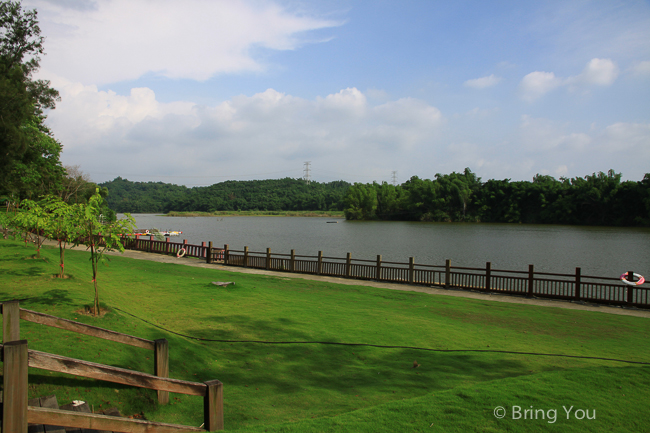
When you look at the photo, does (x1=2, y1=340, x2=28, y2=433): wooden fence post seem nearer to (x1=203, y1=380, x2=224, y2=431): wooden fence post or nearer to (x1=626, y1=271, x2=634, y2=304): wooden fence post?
(x1=203, y1=380, x2=224, y2=431): wooden fence post

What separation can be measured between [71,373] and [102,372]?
0.24 metres

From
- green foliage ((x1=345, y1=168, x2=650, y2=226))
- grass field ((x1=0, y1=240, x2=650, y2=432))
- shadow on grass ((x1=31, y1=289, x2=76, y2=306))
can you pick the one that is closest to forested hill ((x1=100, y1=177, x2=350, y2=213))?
green foliage ((x1=345, y1=168, x2=650, y2=226))

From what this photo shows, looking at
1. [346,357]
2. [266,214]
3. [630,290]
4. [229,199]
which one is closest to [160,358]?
[346,357]

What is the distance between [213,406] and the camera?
361cm

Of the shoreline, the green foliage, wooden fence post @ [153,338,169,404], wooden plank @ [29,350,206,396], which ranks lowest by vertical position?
wooden fence post @ [153,338,169,404]

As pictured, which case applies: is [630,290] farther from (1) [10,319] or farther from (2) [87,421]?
(1) [10,319]

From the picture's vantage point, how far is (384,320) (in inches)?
429

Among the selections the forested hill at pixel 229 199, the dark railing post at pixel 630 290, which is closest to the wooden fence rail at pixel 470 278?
the dark railing post at pixel 630 290

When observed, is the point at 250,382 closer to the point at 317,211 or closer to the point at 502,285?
the point at 502,285

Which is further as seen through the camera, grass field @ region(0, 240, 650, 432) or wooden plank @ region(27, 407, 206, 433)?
grass field @ region(0, 240, 650, 432)

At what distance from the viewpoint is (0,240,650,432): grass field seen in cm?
470

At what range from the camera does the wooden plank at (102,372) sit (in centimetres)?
299

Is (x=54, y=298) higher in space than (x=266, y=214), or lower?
lower

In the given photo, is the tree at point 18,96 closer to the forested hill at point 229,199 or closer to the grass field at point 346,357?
the grass field at point 346,357
